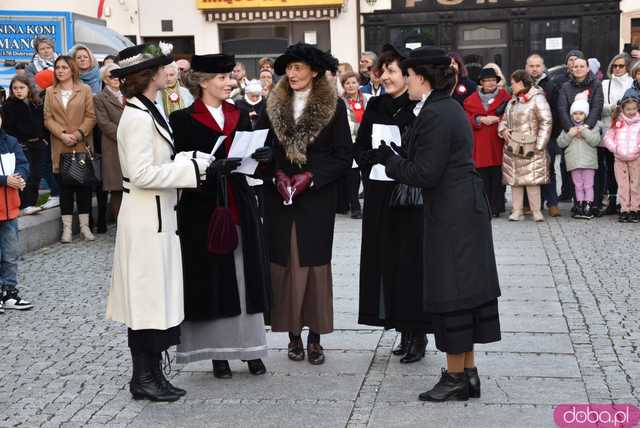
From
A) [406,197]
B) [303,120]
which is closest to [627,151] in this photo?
[406,197]

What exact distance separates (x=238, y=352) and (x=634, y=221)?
7.42m

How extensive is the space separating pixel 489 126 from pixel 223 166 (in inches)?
296

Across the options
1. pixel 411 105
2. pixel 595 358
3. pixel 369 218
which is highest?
pixel 411 105

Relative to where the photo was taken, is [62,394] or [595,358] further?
[595,358]

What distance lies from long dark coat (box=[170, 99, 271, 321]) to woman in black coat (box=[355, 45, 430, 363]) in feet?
2.53

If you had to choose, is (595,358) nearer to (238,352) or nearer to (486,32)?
(238,352)

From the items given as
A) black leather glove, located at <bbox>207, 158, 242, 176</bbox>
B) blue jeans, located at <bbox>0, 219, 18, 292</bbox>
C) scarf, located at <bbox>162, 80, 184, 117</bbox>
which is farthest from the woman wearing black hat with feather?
scarf, located at <bbox>162, 80, 184, 117</bbox>

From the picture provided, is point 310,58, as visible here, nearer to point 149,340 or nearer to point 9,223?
point 149,340

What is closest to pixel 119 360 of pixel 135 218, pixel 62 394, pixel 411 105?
pixel 62 394

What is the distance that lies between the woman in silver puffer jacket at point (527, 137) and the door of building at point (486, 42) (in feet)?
42.2

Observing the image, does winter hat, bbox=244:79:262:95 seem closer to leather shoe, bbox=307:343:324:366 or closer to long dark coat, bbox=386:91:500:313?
leather shoe, bbox=307:343:324:366

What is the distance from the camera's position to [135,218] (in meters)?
5.59

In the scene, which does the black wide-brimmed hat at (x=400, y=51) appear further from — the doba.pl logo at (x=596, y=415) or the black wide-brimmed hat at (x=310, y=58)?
the doba.pl logo at (x=596, y=415)

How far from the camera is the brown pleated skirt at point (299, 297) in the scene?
639cm
